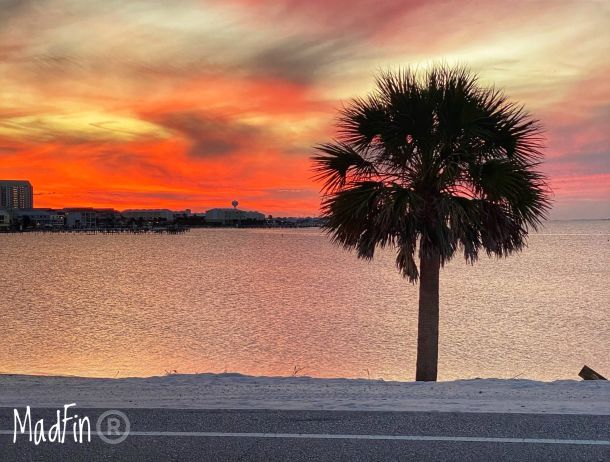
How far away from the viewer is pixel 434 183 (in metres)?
12.2

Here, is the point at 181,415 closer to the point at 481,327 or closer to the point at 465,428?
the point at 465,428

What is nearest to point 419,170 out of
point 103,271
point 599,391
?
point 599,391

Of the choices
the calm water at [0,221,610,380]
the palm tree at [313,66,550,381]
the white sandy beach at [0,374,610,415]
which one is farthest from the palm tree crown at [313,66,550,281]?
the calm water at [0,221,610,380]

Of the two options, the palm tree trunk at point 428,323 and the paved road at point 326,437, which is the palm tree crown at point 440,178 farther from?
the paved road at point 326,437

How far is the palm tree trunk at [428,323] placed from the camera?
490 inches

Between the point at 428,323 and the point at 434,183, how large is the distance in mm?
2920

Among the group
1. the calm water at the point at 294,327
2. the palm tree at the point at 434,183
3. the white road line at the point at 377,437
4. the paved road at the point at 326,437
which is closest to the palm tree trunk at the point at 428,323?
the palm tree at the point at 434,183

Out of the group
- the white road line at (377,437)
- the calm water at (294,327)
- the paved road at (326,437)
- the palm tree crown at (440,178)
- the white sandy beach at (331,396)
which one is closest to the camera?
the paved road at (326,437)

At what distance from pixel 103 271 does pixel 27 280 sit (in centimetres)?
1473

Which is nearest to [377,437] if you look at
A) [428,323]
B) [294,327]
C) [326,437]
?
[326,437]

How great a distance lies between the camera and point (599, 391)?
28.9 ft

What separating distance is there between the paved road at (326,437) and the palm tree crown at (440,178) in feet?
16.7

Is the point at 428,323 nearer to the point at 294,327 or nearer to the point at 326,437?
the point at 326,437

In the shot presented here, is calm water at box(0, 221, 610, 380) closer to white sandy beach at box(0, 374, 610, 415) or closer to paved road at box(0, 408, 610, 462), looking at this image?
white sandy beach at box(0, 374, 610, 415)
